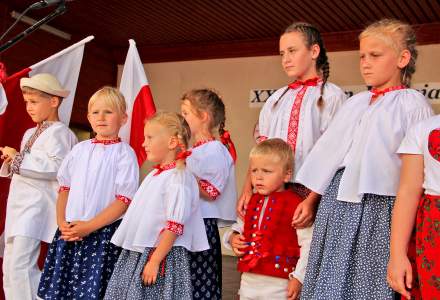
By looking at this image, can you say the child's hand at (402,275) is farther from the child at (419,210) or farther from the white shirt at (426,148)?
the white shirt at (426,148)

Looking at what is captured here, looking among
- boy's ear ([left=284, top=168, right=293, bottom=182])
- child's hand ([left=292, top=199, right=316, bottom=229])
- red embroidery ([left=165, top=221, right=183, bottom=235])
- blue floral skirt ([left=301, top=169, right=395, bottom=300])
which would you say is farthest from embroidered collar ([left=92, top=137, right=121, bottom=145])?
blue floral skirt ([left=301, top=169, right=395, bottom=300])

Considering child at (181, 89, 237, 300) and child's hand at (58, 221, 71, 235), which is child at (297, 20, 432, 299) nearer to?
child at (181, 89, 237, 300)

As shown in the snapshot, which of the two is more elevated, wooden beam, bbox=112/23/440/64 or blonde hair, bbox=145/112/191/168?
wooden beam, bbox=112/23/440/64

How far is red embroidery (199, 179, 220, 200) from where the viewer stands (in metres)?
2.37

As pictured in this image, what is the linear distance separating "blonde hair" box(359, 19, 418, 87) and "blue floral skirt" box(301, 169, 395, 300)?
44cm

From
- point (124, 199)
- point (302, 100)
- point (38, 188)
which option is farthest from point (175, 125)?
point (38, 188)

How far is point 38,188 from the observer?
2820 millimetres

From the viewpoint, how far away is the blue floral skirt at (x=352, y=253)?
5.31ft

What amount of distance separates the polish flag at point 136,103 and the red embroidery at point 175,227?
0.84 metres

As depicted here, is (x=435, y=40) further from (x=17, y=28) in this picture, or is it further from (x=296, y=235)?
(x=296, y=235)

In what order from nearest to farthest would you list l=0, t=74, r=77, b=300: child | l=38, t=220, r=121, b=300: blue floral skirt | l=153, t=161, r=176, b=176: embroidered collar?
l=153, t=161, r=176, b=176: embroidered collar < l=38, t=220, r=121, b=300: blue floral skirt < l=0, t=74, r=77, b=300: child

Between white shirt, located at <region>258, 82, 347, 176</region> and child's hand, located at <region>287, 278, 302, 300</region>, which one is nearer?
child's hand, located at <region>287, 278, 302, 300</region>

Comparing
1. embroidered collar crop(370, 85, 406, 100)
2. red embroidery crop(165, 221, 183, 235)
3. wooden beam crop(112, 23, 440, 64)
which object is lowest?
red embroidery crop(165, 221, 183, 235)

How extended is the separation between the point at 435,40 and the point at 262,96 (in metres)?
2.46
